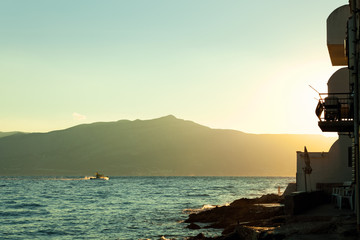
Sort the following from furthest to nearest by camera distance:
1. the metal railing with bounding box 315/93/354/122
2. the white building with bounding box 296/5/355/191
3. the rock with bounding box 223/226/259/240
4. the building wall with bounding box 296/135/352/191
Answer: the building wall with bounding box 296/135/352/191, the white building with bounding box 296/5/355/191, the metal railing with bounding box 315/93/354/122, the rock with bounding box 223/226/259/240

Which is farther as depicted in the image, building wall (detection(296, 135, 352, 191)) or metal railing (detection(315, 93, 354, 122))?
building wall (detection(296, 135, 352, 191))

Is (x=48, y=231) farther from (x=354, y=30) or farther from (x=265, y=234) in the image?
(x=354, y=30)

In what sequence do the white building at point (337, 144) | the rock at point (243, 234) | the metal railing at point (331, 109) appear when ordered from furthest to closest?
the white building at point (337, 144) < the metal railing at point (331, 109) < the rock at point (243, 234)

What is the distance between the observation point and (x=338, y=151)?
3459cm

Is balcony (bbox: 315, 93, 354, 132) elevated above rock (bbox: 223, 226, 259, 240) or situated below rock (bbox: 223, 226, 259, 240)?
above

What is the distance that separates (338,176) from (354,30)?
59.6 ft

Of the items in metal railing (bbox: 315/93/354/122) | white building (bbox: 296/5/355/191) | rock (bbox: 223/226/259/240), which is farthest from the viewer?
white building (bbox: 296/5/355/191)

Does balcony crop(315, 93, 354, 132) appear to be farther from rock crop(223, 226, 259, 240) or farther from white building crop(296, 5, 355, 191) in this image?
rock crop(223, 226, 259, 240)

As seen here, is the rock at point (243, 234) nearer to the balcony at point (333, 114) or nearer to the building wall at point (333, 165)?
the balcony at point (333, 114)

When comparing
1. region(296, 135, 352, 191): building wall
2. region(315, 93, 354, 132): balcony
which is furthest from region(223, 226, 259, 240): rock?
region(296, 135, 352, 191): building wall

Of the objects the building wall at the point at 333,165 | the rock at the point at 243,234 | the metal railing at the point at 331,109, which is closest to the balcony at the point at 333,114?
the metal railing at the point at 331,109

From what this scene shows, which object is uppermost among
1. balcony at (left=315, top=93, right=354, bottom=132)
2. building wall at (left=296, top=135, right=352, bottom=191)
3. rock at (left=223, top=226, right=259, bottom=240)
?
balcony at (left=315, top=93, right=354, bottom=132)

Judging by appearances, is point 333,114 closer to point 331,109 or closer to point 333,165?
point 331,109

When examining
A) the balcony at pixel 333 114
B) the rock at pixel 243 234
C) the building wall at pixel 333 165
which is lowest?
the rock at pixel 243 234
